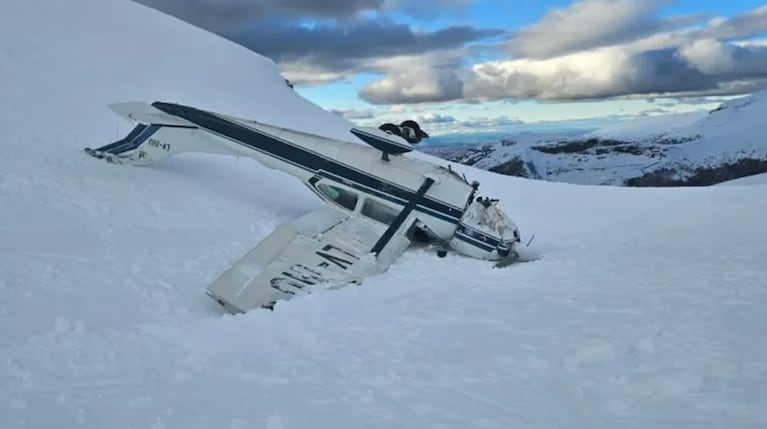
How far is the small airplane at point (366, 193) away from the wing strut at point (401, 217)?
0.02 meters

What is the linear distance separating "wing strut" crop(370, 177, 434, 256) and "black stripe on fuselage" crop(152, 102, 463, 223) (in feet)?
0.40

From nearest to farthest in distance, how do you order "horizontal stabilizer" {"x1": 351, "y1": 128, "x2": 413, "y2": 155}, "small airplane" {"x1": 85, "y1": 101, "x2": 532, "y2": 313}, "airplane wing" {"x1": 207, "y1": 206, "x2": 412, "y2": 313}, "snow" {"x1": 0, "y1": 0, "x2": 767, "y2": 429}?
"snow" {"x1": 0, "y1": 0, "x2": 767, "y2": 429} < "airplane wing" {"x1": 207, "y1": 206, "x2": 412, "y2": 313} < "small airplane" {"x1": 85, "y1": 101, "x2": 532, "y2": 313} < "horizontal stabilizer" {"x1": 351, "y1": 128, "x2": 413, "y2": 155}

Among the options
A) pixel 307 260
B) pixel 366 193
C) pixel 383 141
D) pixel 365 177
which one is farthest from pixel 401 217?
pixel 307 260

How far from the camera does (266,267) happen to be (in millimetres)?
8000

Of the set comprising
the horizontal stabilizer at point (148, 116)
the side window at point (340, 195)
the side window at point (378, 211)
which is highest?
the horizontal stabilizer at point (148, 116)

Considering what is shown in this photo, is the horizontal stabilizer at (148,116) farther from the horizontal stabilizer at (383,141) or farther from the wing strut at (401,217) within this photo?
the wing strut at (401,217)

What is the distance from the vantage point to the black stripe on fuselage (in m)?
10.7

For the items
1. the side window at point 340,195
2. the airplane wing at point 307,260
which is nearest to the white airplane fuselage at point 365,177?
the side window at point 340,195

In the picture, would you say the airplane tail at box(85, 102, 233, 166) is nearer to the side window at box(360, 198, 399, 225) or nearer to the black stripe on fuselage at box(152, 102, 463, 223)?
the black stripe on fuselage at box(152, 102, 463, 223)

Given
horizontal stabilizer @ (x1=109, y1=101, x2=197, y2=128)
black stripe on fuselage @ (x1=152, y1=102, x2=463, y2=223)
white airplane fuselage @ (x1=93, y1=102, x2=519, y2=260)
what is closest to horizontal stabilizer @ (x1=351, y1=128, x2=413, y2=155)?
white airplane fuselage @ (x1=93, y1=102, x2=519, y2=260)

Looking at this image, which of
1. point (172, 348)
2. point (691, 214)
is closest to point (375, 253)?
point (172, 348)

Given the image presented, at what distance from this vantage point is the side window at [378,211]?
1076 centimetres

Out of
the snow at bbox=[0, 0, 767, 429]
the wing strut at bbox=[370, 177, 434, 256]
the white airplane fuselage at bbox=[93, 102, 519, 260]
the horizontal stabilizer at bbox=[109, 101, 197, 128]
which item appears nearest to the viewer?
the snow at bbox=[0, 0, 767, 429]

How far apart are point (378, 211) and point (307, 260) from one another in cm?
269
